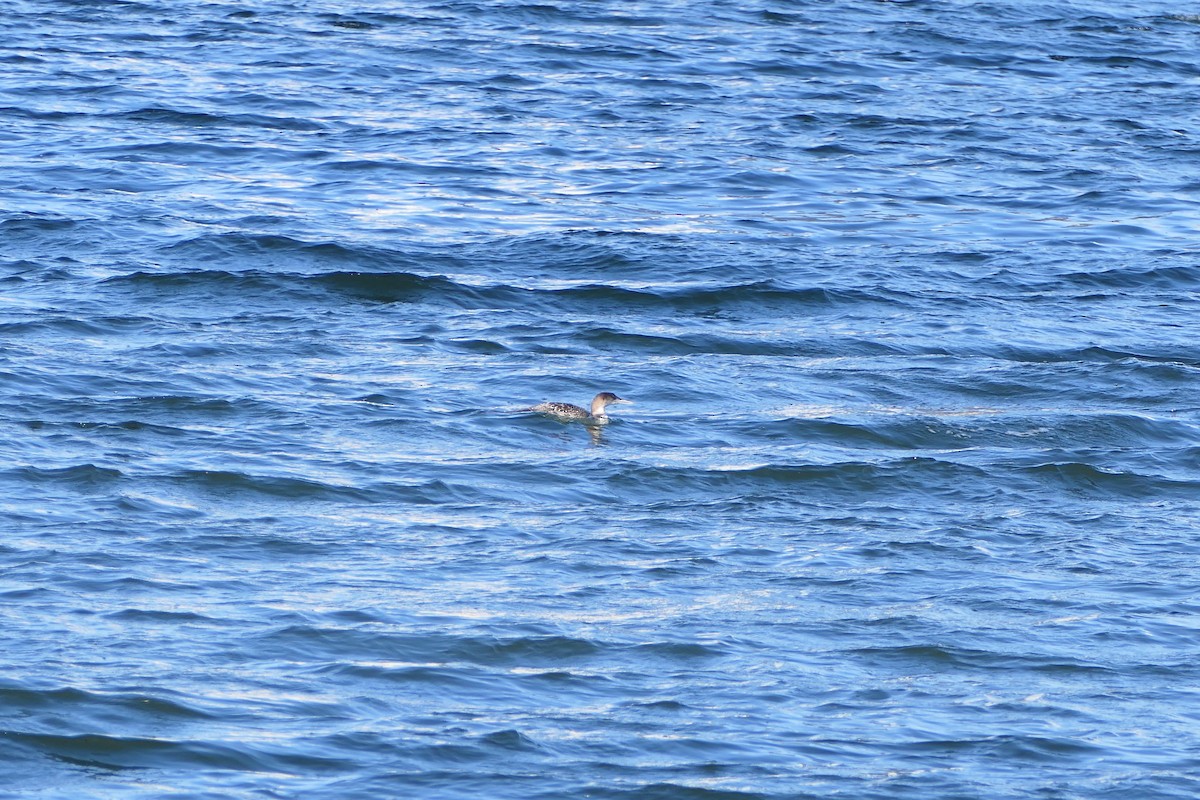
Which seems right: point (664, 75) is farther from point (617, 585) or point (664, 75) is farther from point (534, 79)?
point (617, 585)

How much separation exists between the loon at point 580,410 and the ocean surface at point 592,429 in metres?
0.12

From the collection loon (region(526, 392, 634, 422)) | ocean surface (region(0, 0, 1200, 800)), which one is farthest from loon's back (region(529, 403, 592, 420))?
ocean surface (region(0, 0, 1200, 800))

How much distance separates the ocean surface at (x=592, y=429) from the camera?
8625 millimetres

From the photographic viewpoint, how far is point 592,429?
12688 mm

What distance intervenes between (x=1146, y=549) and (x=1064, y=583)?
0.90m

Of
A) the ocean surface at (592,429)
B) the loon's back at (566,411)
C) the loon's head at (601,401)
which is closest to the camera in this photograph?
the ocean surface at (592,429)

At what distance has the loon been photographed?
12.7 m

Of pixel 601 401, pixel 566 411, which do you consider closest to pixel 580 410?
pixel 566 411

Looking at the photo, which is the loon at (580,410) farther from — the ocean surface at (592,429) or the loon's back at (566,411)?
the ocean surface at (592,429)

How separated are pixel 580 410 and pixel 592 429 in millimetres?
147

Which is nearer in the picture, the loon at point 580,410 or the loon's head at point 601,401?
the loon at point 580,410

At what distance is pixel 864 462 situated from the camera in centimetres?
1244

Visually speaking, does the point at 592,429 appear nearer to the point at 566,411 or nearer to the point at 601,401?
the point at 566,411

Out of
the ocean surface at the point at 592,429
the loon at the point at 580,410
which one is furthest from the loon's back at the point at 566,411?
the ocean surface at the point at 592,429
